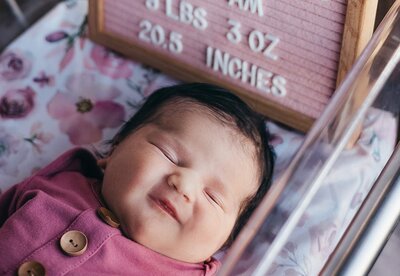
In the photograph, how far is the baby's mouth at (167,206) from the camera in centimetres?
90

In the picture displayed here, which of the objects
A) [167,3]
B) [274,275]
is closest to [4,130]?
[167,3]

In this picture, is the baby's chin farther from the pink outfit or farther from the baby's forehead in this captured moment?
the baby's forehead

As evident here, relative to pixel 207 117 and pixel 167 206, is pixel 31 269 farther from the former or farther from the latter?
pixel 207 117

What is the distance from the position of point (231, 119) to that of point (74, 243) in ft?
0.90

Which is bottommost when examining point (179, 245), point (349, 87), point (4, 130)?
point (4, 130)

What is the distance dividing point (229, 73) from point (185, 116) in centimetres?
23

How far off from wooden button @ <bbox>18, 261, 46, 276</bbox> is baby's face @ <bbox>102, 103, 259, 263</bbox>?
126 mm

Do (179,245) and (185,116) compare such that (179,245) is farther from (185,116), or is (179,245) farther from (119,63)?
(119,63)

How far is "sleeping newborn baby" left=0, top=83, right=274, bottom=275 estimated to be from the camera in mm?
903

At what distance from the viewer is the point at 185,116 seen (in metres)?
0.99

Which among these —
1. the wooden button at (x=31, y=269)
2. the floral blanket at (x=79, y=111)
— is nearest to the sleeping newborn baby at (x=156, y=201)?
the wooden button at (x=31, y=269)

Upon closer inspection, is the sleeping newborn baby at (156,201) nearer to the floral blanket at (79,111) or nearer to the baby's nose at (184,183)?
the baby's nose at (184,183)

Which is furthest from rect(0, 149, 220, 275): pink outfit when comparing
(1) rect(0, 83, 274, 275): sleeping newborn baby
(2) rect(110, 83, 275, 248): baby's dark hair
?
(2) rect(110, 83, 275, 248): baby's dark hair

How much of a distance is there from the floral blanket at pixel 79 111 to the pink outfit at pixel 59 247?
0.19 m
